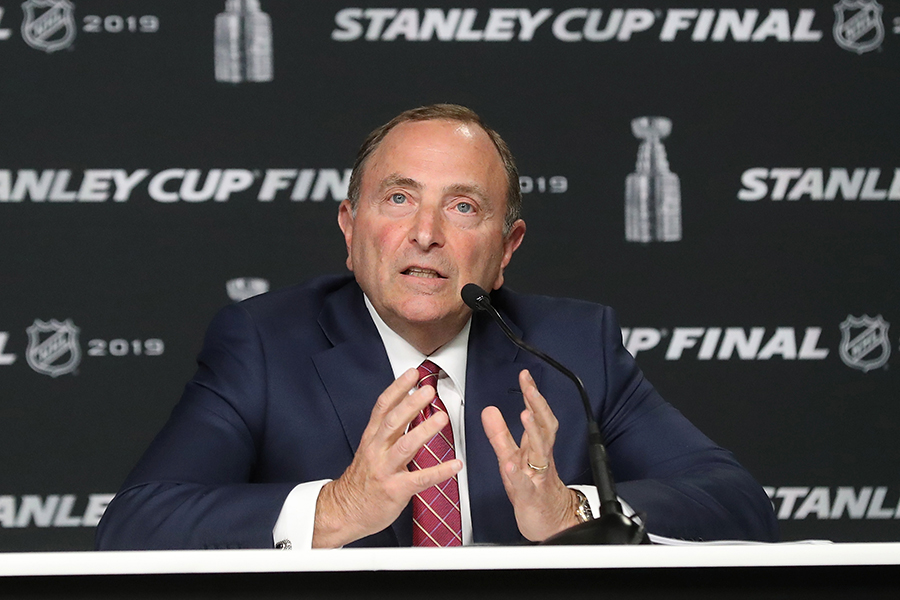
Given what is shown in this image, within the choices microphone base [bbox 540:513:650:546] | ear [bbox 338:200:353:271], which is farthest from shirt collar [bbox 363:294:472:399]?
microphone base [bbox 540:513:650:546]

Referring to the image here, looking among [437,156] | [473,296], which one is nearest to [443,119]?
[437,156]

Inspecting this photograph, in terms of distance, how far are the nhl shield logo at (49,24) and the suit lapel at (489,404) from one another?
195 centimetres

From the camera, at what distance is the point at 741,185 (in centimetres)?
327

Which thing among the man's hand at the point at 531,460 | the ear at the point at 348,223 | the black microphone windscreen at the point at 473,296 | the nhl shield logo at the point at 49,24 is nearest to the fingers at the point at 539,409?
the man's hand at the point at 531,460

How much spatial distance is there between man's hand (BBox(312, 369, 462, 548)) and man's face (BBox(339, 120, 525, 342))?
0.48 metres

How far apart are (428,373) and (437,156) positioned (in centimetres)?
45

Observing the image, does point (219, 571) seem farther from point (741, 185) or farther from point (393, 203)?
point (741, 185)

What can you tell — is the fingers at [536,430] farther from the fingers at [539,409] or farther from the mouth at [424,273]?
the mouth at [424,273]

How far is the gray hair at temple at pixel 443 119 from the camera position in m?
2.05

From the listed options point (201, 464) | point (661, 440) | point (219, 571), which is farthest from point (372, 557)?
point (661, 440)

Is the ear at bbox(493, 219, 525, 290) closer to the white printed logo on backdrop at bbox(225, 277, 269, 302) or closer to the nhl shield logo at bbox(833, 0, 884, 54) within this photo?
the white printed logo on backdrop at bbox(225, 277, 269, 302)

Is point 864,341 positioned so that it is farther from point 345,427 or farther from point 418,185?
point 345,427

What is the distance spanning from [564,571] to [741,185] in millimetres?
2641

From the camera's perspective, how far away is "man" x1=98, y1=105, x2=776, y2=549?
5.53 feet
